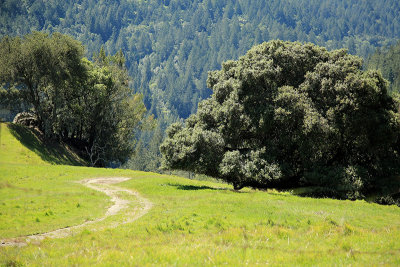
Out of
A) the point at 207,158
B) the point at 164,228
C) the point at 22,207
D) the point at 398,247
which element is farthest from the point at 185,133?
the point at 398,247

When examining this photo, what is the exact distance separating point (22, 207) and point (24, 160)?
111 feet

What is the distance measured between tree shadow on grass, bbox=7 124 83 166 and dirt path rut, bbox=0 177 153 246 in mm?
23156

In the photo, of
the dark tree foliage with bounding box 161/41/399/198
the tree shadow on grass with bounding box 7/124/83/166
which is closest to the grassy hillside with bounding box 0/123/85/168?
the tree shadow on grass with bounding box 7/124/83/166

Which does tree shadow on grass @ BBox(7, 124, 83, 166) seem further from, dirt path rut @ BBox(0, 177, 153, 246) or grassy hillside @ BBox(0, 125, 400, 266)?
grassy hillside @ BBox(0, 125, 400, 266)

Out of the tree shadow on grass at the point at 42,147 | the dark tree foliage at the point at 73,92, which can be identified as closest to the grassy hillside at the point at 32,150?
the tree shadow on grass at the point at 42,147

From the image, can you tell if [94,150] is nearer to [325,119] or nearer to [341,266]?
[325,119]

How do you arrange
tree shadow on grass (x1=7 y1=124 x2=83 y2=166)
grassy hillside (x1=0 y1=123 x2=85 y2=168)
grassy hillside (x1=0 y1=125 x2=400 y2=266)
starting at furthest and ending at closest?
tree shadow on grass (x1=7 y1=124 x2=83 y2=166) < grassy hillside (x1=0 y1=123 x2=85 y2=168) < grassy hillside (x1=0 y1=125 x2=400 y2=266)

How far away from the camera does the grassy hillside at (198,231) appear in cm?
927

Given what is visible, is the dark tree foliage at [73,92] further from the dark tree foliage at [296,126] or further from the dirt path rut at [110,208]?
the dark tree foliage at [296,126]

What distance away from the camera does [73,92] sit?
233ft

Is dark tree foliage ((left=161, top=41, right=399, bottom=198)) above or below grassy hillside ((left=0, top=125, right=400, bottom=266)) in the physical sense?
above

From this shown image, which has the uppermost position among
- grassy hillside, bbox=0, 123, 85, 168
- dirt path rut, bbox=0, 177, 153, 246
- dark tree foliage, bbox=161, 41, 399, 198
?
dark tree foliage, bbox=161, 41, 399, 198

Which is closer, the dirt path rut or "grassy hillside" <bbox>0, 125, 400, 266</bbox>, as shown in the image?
"grassy hillside" <bbox>0, 125, 400, 266</bbox>

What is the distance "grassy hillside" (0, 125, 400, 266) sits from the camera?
9273 mm
